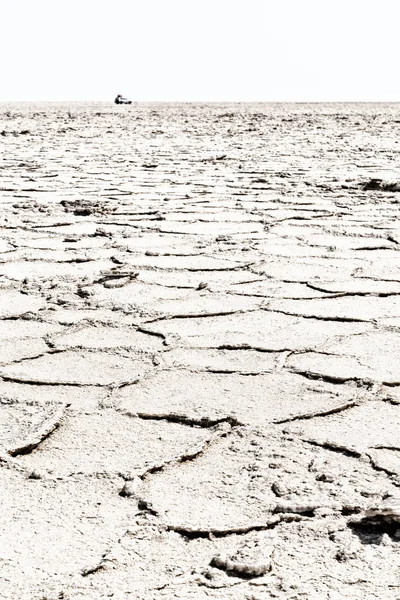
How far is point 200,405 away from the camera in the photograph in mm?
1645

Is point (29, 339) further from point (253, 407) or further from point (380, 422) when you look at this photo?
point (380, 422)

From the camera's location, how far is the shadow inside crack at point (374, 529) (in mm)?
1175

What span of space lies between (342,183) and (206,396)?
3457 mm

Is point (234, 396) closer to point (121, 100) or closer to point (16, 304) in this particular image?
point (16, 304)

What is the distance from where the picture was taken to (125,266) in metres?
2.84

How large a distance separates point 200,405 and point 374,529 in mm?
510

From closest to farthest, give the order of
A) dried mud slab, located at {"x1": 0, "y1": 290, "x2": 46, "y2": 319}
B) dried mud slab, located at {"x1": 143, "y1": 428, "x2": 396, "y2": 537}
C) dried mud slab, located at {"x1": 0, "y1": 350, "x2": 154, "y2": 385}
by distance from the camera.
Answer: dried mud slab, located at {"x1": 143, "y1": 428, "x2": 396, "y2": 537}
dried mud slab, located at {"x1": 0, "y1": 350, "x2": 154, "y2": 385}
dried mud slab, located at {"x1": 0, "y1": 290, "x2": 46, "y2": 319}

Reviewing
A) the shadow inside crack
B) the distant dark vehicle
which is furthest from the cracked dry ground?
the distant dark vehicle

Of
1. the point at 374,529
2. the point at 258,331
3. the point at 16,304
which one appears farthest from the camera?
the point at 16,304

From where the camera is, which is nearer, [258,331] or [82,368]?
[82,368]

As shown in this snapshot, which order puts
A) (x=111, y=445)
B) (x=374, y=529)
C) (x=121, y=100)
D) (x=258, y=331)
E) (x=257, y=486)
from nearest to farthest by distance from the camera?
(x=374, y=529) < (x=257, y=486) < (x=111, y=445) < (x=258, y=331) < (x=121, y=100)

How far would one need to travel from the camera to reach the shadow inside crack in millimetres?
1175

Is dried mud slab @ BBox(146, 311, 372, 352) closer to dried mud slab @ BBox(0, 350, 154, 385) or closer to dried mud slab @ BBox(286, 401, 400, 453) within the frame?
dried mud slab @ BBox(0, 350, 154, 385)

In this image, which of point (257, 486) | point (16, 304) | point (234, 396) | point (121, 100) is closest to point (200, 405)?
point (234, 396)
